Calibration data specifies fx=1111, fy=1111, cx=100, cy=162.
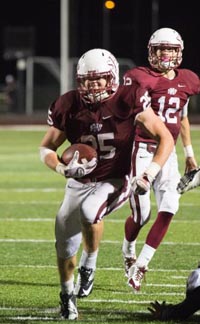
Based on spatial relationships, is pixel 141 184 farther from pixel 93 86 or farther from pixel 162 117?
pixel 162 117

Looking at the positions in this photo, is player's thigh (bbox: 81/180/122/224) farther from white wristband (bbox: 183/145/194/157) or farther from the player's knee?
white wristband (bbox: 183/145/194/157)

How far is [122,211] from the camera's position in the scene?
32.5 feet

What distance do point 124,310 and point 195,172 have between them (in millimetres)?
785

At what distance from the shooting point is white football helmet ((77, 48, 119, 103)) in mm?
5227

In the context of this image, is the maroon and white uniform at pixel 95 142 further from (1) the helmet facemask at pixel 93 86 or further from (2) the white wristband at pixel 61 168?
(2) the white wristband at pixel 61 168

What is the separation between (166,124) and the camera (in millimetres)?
6629

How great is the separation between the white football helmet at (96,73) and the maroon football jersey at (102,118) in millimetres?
52

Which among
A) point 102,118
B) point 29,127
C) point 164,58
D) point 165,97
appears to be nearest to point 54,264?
point 165,97

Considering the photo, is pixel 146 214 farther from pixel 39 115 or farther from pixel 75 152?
pixel 39 115

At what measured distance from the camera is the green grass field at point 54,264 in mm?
5531

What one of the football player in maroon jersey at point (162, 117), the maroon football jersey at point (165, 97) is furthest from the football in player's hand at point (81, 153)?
the maroon football jersey at point (165, 97)

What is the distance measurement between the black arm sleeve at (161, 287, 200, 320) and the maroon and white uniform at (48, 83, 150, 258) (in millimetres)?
527

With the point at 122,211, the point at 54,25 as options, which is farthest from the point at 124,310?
the point at 54,25

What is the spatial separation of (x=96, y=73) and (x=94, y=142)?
13.6 inches
